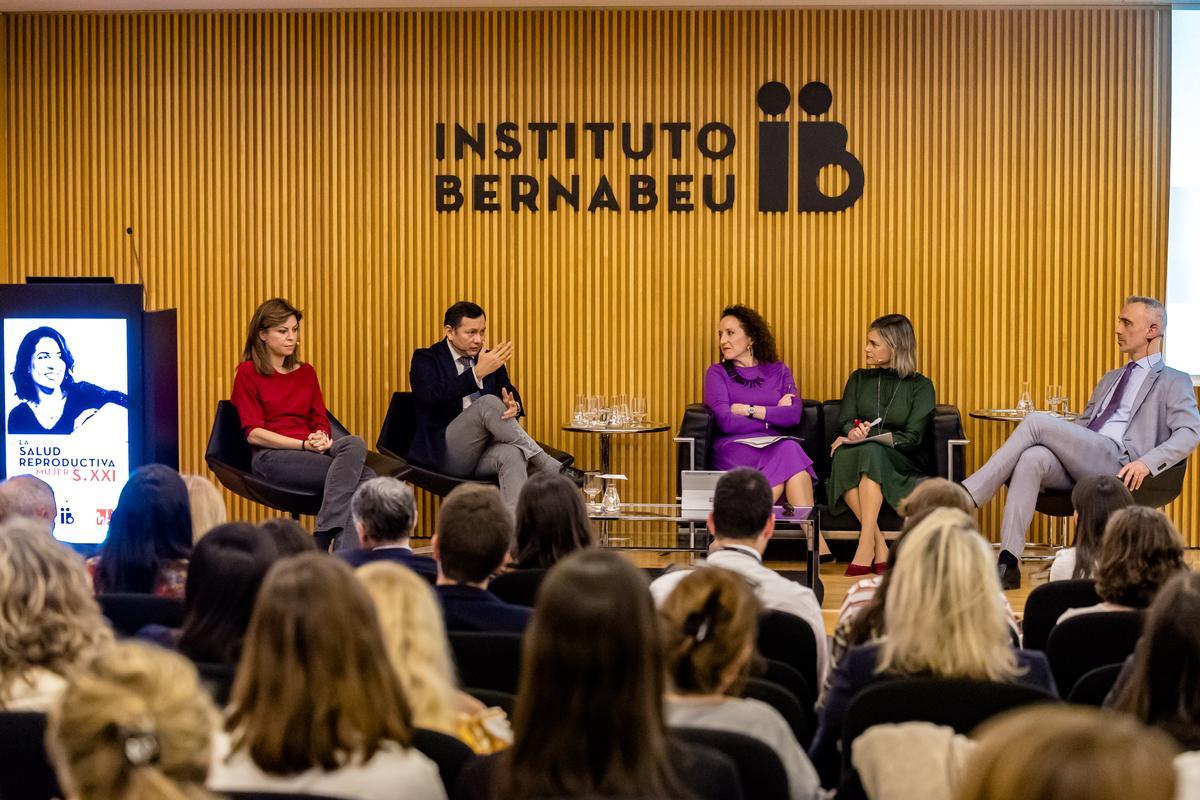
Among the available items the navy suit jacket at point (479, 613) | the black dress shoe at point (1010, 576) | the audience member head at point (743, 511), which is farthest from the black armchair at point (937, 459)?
the navy suit jacket at point (479, 613)

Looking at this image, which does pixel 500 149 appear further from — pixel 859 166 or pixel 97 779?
pixel 97 779

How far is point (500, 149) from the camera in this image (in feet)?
29.9

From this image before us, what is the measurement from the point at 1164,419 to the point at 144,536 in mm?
5559

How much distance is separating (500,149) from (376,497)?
15.1 feet

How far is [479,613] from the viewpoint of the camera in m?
4.07

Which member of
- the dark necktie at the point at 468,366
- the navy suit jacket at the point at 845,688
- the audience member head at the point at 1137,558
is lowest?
the navy suit jacket at the point at 845,688

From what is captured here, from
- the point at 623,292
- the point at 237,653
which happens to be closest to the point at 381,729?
the point at 237,653

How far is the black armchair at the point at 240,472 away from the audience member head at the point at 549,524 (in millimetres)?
3264

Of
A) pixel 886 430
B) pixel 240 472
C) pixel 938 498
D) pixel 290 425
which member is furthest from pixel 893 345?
pixel 938 498

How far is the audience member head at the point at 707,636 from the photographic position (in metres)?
2.96

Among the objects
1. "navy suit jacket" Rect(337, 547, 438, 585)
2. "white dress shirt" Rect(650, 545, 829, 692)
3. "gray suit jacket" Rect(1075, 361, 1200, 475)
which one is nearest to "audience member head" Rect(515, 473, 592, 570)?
"navy suit jacket" Rect(337, 547, 438, 585)

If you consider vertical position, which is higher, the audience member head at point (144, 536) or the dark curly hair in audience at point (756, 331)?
the dark curly hair in audience at point (756, 331)

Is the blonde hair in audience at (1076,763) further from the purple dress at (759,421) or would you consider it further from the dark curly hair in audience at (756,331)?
the dark curly hair in audience at (756,331)

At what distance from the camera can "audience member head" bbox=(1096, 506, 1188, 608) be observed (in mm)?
4145
